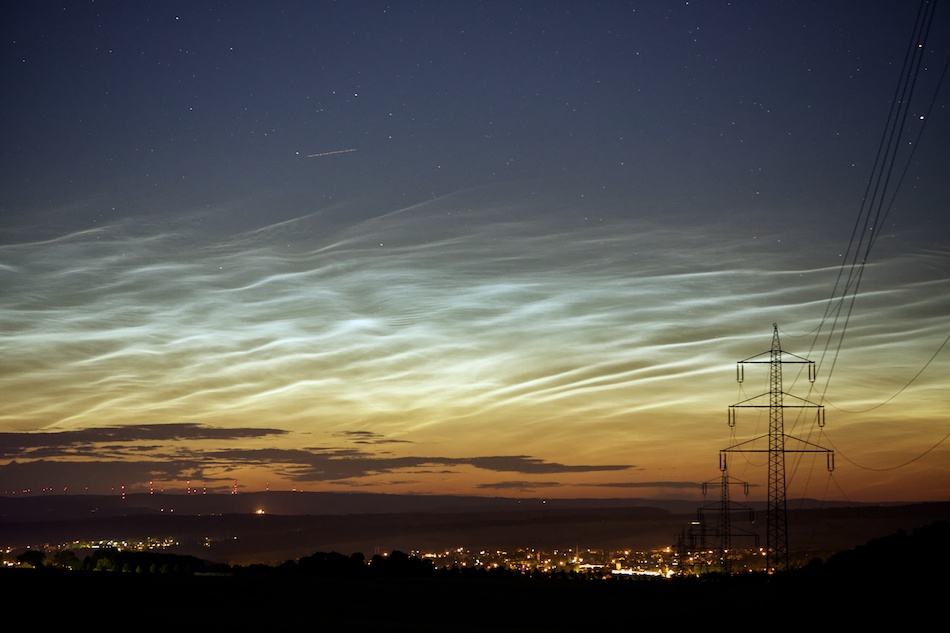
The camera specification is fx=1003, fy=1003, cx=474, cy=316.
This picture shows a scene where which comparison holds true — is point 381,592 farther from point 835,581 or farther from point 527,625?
point 835,581

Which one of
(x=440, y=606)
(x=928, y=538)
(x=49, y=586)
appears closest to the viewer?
(x=928, y=538)

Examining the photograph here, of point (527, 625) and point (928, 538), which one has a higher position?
point (928, 538)

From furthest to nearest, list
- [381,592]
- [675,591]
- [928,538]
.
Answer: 1. [675,591]
2. [381,592]
3. [928,538]

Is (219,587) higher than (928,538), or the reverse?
(928,538)

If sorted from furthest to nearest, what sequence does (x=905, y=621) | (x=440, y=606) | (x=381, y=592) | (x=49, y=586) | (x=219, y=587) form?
(x=381, y=592) → (x=219, y=587) → (x=440, y=606) → (x=49, y=586) → (x=905, y=621)

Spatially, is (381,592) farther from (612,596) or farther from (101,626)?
(101,626)

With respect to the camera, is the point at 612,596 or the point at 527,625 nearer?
the point at 527,625

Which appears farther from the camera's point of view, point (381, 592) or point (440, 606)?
point (381, 592)

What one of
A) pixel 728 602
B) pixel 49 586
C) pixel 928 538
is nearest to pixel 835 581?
pixel 928 538

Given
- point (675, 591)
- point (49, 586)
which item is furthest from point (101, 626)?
point (675, 591)

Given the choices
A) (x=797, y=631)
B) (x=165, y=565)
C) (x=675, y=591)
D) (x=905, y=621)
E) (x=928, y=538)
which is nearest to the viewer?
(x=905, y=621)
